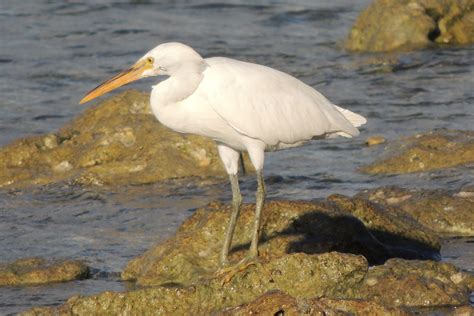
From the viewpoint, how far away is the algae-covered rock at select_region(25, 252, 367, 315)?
660cm

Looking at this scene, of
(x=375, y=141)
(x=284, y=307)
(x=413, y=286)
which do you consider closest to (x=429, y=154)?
(x=375, y=141)

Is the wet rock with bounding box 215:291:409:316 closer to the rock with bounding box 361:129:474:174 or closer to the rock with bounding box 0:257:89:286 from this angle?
the rock with bounding box 0:257:89:286

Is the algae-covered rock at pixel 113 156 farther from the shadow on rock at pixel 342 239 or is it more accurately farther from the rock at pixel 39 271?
the shadow on rock at pixel 342 239

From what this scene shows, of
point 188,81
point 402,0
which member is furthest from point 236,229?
point 402,0

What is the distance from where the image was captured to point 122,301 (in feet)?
22.4

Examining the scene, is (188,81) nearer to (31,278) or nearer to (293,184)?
(31,278)

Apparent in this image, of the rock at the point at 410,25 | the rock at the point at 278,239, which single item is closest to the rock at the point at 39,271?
the rock at the point at 278,239

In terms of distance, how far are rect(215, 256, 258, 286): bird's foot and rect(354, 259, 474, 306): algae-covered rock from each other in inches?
27.8

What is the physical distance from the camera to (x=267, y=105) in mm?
8047

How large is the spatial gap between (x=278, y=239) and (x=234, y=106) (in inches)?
42.8

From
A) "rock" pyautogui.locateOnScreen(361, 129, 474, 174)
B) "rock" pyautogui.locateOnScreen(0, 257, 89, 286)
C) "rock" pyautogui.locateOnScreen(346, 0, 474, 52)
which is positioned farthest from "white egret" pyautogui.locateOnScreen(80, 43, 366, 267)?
"rock" pyautogui.locateOnScreen(346, 0, 474, 52)

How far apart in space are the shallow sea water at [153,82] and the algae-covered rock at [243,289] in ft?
3.49

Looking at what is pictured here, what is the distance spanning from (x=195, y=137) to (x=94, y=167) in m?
1.05

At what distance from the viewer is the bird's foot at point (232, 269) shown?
675cm
